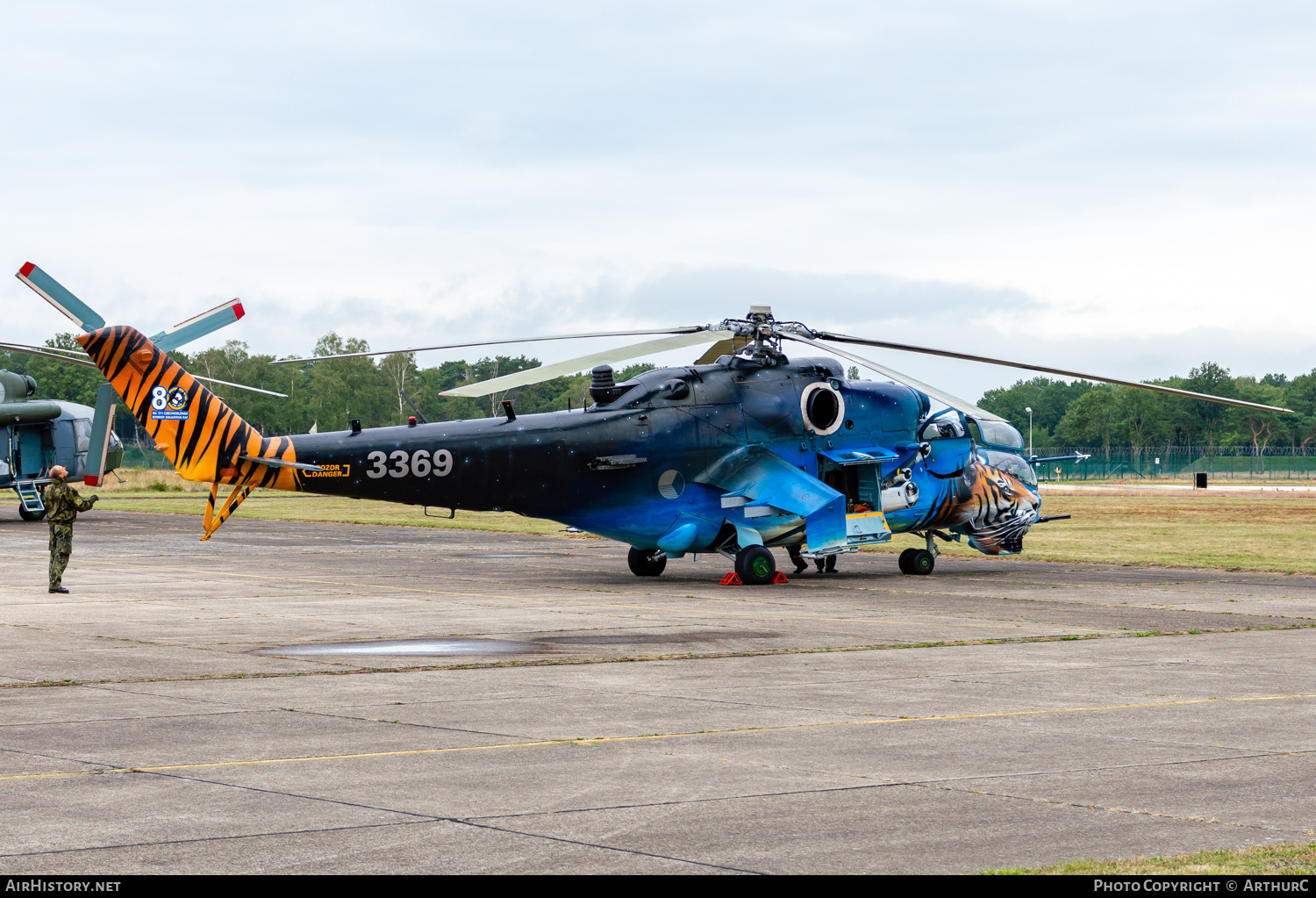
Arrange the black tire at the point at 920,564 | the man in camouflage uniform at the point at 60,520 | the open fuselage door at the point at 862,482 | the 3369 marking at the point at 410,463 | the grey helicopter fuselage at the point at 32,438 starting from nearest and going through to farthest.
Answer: the man in camouflage uniform at the point at 60,520
the 3369 marking at the point at 410,463
the open fuselage door at the point at 862,482
the black tire at the point at 920,564
the grey helicopter fuselage at the point at 32,438

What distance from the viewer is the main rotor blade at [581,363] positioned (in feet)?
76.1

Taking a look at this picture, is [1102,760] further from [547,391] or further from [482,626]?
[547,391]

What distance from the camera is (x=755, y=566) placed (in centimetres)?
2583

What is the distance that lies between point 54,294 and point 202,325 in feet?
9.25

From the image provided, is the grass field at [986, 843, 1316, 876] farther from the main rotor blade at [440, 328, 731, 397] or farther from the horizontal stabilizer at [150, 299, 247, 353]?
the horizontal stabilizer at [150, 299, 247, 353]

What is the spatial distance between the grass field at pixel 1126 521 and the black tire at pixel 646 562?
35.3ft

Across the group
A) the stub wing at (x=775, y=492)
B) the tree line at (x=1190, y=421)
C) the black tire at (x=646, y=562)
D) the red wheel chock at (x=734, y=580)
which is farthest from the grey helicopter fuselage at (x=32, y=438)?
the tree line at (x=1190, y=421)

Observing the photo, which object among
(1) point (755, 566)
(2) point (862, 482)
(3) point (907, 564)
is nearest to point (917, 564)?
(3) point (907, 564)

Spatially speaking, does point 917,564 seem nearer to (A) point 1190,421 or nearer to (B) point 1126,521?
(B) point 1126,521

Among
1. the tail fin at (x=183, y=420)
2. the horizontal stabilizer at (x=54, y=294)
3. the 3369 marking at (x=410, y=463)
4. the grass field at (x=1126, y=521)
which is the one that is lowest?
the grass field at (x=1126, y=521)

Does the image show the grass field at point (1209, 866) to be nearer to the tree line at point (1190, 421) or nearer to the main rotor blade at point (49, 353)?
the main rotor blade at point (49, 353)

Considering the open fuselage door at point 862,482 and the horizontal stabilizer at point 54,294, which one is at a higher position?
the horizontal stabilizer at point 54,294

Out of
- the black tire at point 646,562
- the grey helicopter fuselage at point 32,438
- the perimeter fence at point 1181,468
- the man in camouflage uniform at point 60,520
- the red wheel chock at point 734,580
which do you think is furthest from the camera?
the perimeter fence at point 1181,468

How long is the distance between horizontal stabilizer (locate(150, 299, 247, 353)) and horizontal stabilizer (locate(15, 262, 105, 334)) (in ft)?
5.24
